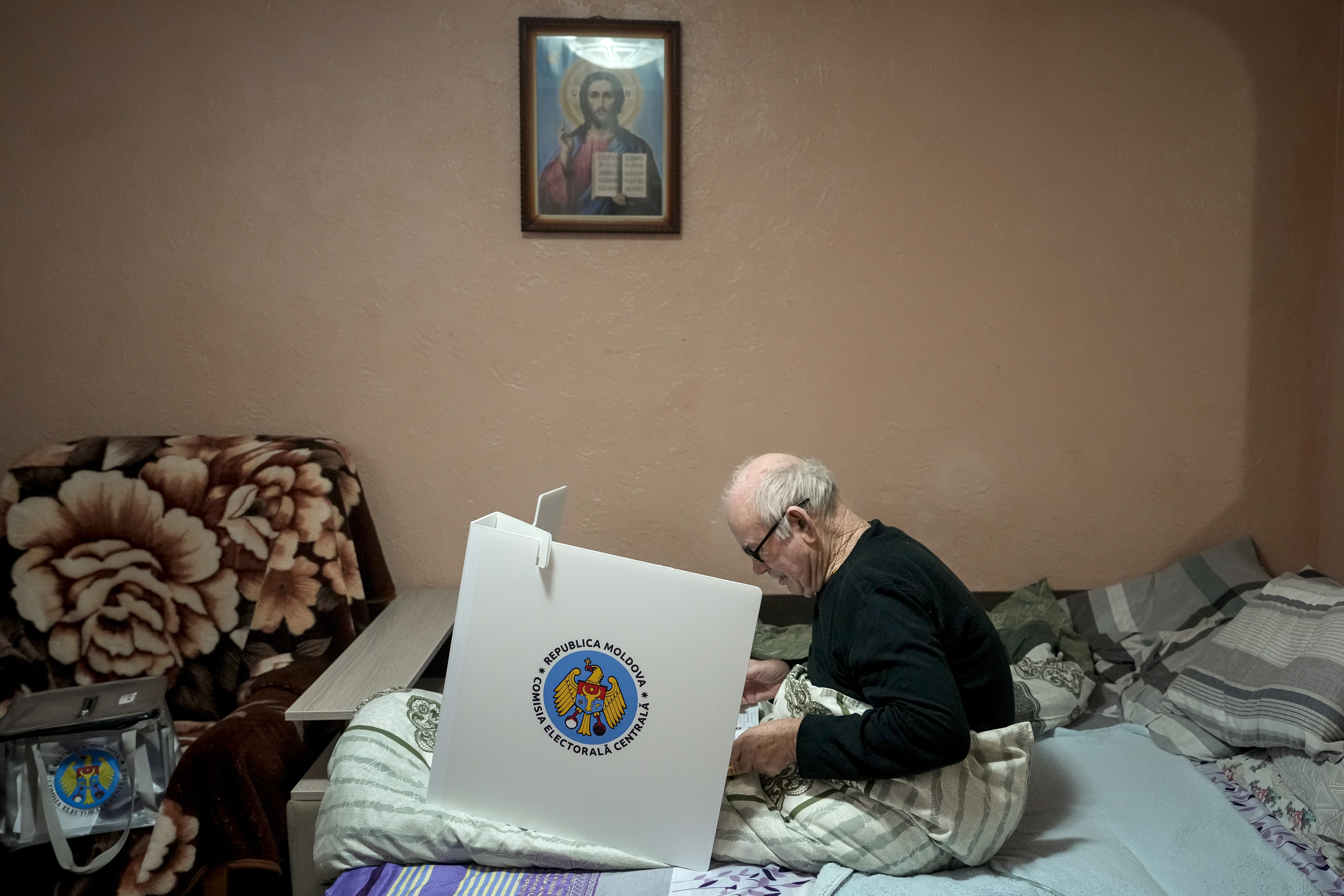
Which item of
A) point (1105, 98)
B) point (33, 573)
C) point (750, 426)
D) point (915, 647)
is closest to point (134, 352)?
point (33, 573)

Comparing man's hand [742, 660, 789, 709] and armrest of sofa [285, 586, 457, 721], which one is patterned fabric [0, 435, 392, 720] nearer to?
armrest of sofa [285, 586, 457, 721]

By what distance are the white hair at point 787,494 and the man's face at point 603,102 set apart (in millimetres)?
1223

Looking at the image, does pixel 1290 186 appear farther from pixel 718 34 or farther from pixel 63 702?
pixel 63 702

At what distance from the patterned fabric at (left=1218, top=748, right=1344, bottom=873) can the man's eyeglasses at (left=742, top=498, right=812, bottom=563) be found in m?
1.08

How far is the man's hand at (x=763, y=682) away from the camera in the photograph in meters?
1.81

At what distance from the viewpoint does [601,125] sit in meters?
2.38

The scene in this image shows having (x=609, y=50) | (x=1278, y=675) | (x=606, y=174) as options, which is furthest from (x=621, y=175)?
(x=1278, y=675)

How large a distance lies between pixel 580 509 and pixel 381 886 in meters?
1.21

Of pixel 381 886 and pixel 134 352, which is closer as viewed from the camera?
pixel 381 886

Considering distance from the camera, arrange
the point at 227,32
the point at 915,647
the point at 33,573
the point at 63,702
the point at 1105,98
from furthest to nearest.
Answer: the point at 1105,98, the point at 227,32, the point at 33,573, the point at 63,702, the point at 915,647

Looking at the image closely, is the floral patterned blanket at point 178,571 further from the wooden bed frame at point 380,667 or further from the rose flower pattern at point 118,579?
the wooden bed frame at point 380,667

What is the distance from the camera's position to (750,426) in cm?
251

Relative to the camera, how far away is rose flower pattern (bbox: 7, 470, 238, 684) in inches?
83.5

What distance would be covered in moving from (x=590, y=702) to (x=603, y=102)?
1614mm
